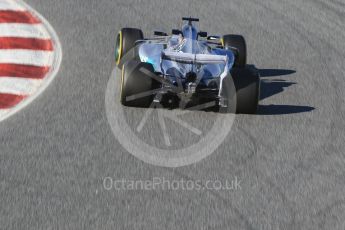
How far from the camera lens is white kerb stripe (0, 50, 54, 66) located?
11477 millimetres

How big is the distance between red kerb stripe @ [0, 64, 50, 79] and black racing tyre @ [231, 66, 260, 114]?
2.91m

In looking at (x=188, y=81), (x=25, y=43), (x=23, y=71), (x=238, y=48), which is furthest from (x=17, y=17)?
(x=188, y=81)

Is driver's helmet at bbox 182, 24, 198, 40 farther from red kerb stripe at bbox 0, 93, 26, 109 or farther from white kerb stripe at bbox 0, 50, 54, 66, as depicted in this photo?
red kerb stripe at bbox 0, 93, 26, 109

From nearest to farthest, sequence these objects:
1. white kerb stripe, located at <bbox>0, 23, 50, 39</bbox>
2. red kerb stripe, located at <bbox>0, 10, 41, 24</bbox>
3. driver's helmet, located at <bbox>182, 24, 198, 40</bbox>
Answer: driver's helmet, located at <bbox>182, 24, 198, 40</bbox>
white kerb stripe, located at <bbox>0, 23, 50, 39</bbox>
red kerb stripe, located at <bbox>0, 10, 41, 24</bbox>

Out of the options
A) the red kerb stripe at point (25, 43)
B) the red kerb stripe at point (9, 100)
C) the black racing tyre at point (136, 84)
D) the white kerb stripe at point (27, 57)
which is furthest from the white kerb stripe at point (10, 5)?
the black racing tyre at point (136, 84)

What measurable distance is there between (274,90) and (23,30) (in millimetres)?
4354

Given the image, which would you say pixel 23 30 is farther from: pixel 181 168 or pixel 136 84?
pixel 181 168

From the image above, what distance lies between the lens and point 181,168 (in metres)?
8.92

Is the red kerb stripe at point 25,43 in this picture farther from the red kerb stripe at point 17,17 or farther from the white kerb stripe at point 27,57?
the red kerb stripe at point 17,17

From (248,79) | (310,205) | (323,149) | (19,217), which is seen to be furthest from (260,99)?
(19,217)

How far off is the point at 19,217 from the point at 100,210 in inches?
32.4

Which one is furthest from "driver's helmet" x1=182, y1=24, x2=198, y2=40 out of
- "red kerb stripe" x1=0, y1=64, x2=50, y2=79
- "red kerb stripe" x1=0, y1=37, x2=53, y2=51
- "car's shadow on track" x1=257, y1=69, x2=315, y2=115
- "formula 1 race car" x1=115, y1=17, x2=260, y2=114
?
"red kerb stripe" x1=0, y1=37, x2=53, y2=51

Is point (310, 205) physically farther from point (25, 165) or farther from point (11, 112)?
point (11, 112)

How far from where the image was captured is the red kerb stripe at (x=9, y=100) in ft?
33.1
